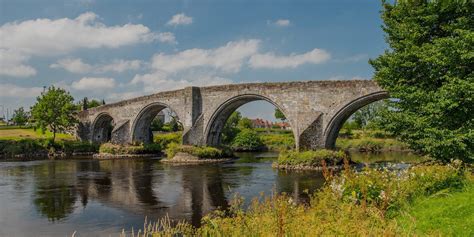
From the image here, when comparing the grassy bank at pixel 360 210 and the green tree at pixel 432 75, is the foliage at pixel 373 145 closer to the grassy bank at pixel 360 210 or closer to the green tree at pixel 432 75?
the green tree at pixel 432 75

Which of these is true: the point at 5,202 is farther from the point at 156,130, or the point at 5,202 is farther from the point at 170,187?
the point at 156,130

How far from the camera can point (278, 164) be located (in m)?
29.2

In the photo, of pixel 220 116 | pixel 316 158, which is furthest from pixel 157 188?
pixel 220 116

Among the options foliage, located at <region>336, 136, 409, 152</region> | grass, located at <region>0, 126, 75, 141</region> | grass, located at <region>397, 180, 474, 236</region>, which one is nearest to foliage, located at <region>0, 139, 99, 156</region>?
grass, located at <region>0, 126, 75, 141</region>

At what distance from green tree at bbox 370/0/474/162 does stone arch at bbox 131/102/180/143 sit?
32.4 meters

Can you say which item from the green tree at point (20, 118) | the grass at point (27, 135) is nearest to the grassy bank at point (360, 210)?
the grass at point (27, 135)

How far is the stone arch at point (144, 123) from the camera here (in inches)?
1807

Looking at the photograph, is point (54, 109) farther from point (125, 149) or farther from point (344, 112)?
point (344, 112)

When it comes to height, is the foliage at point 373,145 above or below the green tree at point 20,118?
below

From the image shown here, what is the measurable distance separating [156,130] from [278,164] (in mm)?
49248

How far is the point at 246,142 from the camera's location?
183 feet

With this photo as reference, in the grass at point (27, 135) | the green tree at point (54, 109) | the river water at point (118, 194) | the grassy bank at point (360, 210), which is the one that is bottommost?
the river water at point (118, 194)

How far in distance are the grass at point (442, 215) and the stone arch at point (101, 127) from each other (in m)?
49.4

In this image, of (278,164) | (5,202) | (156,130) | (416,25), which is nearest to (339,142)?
(278,164)
